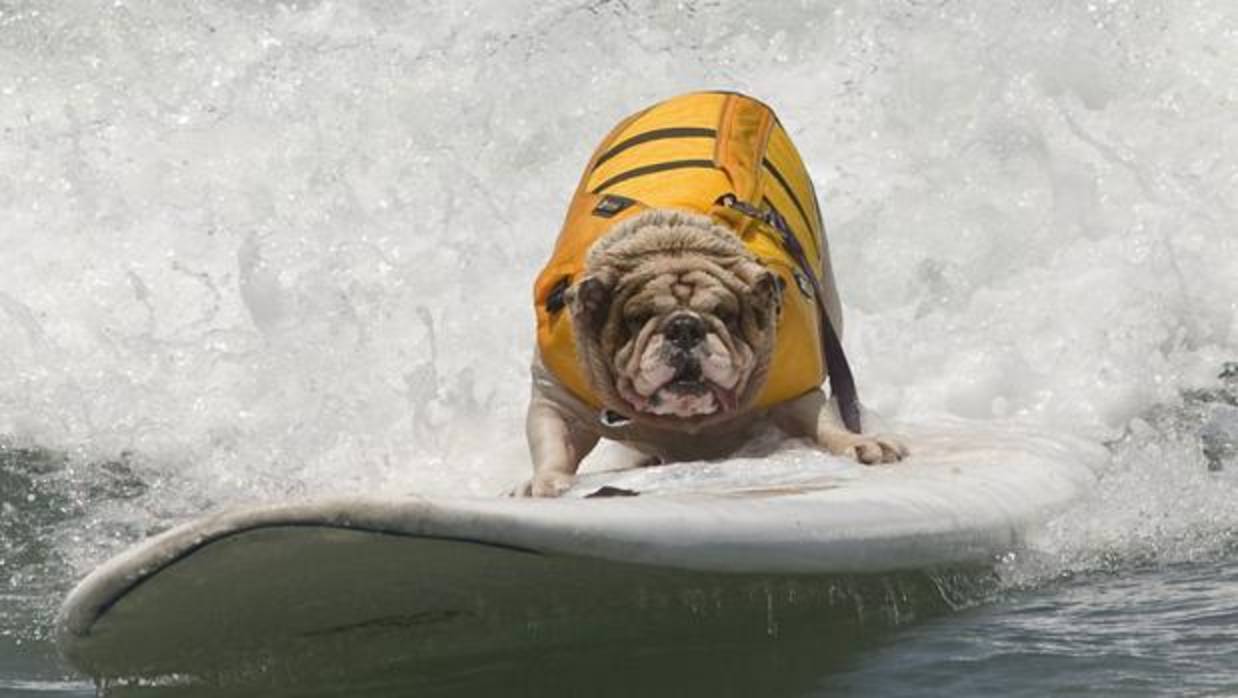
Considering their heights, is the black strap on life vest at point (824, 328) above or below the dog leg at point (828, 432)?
above

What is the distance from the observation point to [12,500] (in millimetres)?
7398

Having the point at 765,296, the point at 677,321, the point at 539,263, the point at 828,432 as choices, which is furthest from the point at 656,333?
the point at 539,263

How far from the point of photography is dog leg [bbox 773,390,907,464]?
21.7 ft

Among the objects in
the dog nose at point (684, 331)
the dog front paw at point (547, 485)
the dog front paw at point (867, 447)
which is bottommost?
the dog front paw at point (547, 485)

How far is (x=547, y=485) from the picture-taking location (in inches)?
242

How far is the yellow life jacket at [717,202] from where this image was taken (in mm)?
6703

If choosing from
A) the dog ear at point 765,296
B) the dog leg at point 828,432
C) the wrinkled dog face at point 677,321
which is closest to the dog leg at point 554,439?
the wrinkled dog face at point 677,321

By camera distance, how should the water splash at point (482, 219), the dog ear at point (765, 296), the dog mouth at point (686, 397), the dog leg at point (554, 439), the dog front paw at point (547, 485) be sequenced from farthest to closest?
the water splash at point (482, 219) → the dog leg at point (554, 439) → the dog ear at point (765, 296) → the dog mouth at point (686, 397) → the dog front paw at point (547, 485)

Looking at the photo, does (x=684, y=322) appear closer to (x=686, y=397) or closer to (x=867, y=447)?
(x=686, y=397)

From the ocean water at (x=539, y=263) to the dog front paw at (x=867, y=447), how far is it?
1.70 ft

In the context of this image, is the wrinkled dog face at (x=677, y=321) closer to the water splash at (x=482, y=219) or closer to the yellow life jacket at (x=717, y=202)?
the yellow life jacket at (x=717, y=202)

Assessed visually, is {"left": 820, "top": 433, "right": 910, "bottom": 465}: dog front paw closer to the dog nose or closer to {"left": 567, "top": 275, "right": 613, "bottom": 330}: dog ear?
the dog nose

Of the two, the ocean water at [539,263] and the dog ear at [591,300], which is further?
the dog ear at [591,300]

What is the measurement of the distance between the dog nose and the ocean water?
976mm
